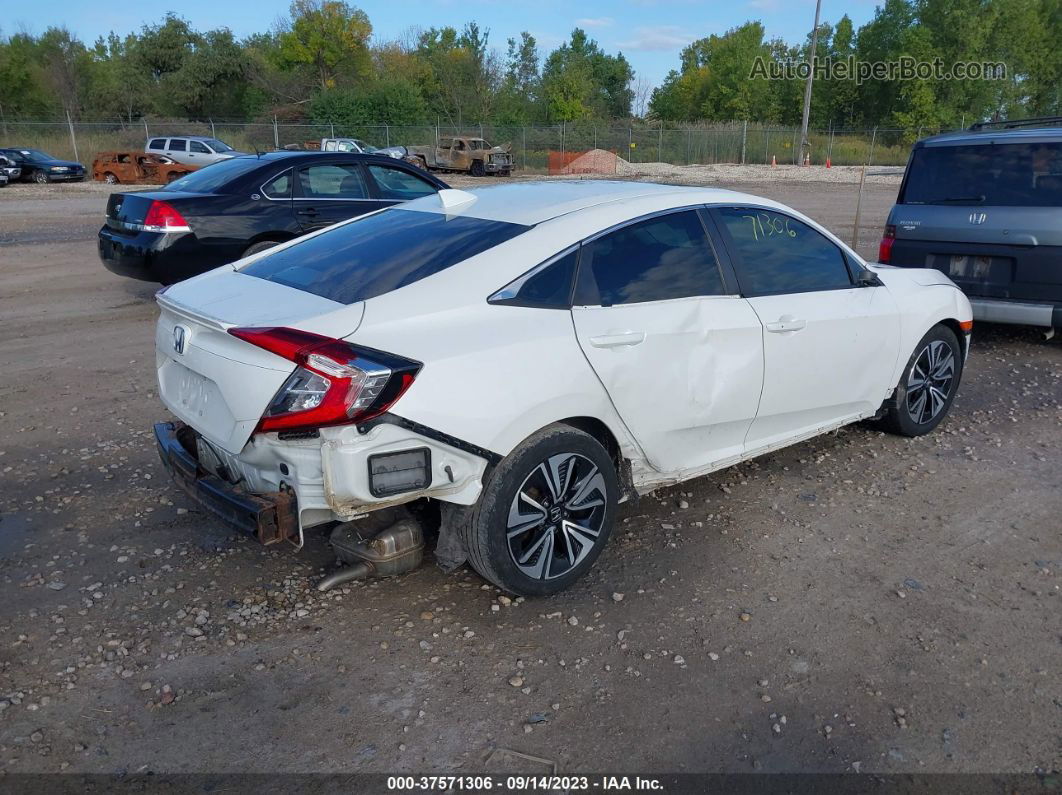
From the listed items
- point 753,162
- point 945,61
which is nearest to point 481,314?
point 753,162

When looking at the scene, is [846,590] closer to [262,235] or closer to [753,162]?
[262,235]

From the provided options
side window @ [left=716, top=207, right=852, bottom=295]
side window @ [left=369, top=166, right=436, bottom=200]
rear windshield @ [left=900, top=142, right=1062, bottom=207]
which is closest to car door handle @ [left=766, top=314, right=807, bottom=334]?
side window @ [left=716, top=207, right=852, bottom=295]

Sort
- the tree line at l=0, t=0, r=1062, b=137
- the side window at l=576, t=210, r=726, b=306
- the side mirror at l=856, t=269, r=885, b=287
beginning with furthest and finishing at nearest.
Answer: the tree line at l=0, t=0, r=1062, b=137, the side mirror at l=856, t=269, r=885, b=287, the side window at l=576, t=210, r=726, b=306

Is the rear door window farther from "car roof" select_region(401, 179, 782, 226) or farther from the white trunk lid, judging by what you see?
the white trunk lid

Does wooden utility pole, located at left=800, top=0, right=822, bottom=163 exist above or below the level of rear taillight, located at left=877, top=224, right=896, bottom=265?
above

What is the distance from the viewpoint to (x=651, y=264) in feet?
13.1

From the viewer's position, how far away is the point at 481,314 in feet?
11.2

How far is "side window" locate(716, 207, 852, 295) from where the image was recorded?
14.5 ft

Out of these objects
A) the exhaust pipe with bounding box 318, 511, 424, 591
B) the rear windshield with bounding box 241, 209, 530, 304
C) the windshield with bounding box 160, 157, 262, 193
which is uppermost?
the windshield with bounding box 160, 157, 262, 193

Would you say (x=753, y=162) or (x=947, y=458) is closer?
(x=947, y=458)

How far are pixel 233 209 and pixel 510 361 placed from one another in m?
6.15

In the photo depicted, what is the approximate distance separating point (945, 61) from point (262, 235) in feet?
207

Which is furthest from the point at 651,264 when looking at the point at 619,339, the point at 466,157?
the point at 466,157

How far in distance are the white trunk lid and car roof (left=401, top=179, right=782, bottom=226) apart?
1.01 meters
